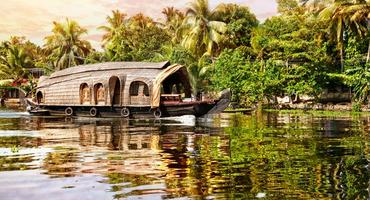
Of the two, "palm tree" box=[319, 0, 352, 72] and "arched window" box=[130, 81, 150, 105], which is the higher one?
"palm tree" box=[319, 0, 352, 72]

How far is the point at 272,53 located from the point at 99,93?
1615cm

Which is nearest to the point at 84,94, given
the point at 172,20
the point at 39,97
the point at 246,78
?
the point at 39,97

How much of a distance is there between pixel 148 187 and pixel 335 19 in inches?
1162

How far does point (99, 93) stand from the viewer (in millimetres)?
24250

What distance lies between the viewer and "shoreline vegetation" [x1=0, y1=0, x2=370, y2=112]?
32906 mm

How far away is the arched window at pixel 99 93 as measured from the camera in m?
24.1

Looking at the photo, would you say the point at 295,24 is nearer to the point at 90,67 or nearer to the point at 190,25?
the point at 190,25

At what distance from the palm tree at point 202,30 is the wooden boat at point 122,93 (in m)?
17.0

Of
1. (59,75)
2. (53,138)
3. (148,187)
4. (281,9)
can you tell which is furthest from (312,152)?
(281,9)

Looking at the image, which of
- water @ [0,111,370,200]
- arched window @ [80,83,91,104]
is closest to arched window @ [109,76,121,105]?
arched window @ [80,83,91,104]

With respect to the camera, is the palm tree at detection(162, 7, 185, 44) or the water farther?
the palm tree at detection(162, 7, 185, 44)

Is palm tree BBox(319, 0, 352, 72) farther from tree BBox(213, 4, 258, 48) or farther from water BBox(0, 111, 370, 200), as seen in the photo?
water BBox(0, 111, 370, 200)

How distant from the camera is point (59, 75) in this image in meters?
26.0

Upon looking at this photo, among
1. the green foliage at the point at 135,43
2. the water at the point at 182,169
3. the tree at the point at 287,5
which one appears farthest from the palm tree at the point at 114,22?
the water at the point at 182,169
